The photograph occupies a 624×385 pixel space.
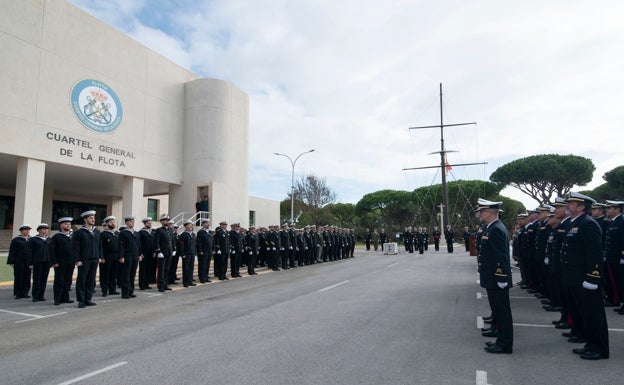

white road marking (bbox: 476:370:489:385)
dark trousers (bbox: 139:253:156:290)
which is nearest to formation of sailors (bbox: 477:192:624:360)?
white road marking (bbox: 476:370:489:385)

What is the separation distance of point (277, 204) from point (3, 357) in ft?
139

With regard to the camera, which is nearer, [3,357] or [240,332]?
[3,357]

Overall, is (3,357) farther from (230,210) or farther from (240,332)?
(230,210)

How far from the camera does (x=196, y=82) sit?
2677 cm

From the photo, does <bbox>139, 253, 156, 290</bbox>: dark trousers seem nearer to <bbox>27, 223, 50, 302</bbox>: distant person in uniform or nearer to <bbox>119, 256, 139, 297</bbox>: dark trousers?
<bbox>119, 256, 139, 297</bbox>: dark trousers

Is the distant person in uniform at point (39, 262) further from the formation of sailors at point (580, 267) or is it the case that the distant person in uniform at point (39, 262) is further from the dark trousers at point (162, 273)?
the formation of sailors at point (580, 267)

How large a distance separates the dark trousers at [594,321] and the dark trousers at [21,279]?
12421 millimetres

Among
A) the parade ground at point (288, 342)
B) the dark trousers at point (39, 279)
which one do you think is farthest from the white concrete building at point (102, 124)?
the parade ground at point (288, 342)

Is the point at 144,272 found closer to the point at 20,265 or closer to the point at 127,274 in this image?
the point at 127,274

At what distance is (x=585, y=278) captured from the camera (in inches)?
214

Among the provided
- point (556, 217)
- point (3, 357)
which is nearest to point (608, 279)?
point (556, 217)

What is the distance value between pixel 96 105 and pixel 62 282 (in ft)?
46.1

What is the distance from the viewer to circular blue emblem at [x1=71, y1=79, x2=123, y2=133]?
19859 millimetres

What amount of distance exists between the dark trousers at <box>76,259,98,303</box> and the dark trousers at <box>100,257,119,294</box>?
39.9 inches
